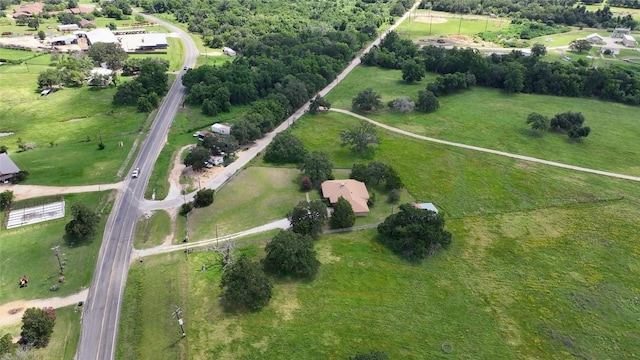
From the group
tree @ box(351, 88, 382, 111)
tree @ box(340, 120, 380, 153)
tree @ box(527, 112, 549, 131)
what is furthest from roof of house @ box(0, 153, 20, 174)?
tree @ box(527, 112, 549, 131)

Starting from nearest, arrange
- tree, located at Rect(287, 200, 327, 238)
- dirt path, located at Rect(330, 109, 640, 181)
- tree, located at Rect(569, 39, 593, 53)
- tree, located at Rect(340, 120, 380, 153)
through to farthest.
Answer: tree, located at Rect(287, 200, 327, 238) < dirt path, located at Rect(330, 109, 640, 181) < tree, located at Rect(340, 120, 380, 153) < tree, located at Rect(569, 39, 593, 53)

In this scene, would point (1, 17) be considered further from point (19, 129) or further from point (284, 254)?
point (284, 254)

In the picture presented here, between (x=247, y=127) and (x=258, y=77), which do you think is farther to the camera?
(x=258, y=77)

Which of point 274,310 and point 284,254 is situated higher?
point 284,254

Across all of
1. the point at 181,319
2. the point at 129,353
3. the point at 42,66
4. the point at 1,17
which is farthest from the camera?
the point at 1,17

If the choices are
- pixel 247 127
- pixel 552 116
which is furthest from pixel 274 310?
pixel 552 116

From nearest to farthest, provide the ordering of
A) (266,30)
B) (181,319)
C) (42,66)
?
(181,319), (42,66), (266,30)

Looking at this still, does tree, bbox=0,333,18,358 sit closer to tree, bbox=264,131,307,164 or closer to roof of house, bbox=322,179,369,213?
roof of house, bbox=322,179,369,213

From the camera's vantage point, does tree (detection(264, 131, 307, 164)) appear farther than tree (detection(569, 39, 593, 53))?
No
